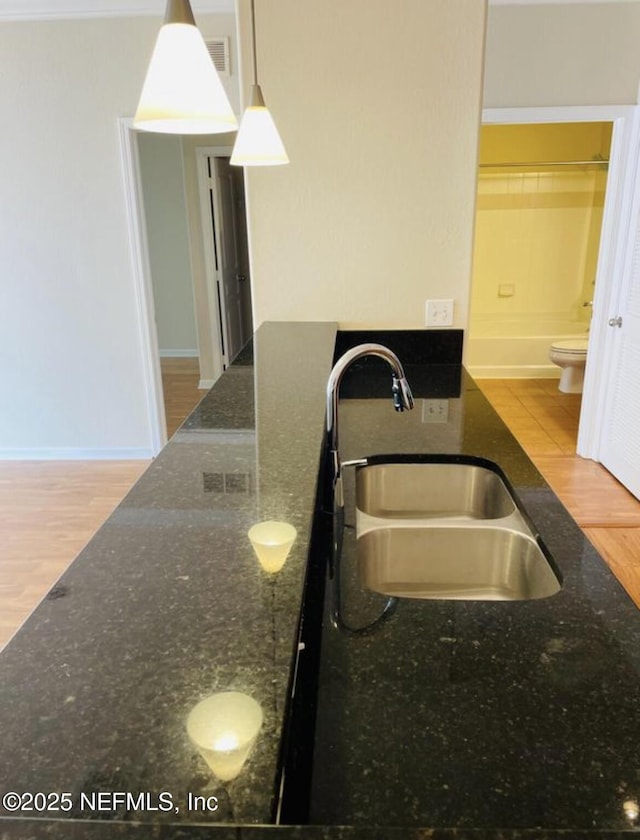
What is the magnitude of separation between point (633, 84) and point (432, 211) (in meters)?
2.10

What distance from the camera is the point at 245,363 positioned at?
6.10 feet

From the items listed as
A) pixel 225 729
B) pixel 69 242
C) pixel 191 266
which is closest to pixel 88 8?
pixel 69 242

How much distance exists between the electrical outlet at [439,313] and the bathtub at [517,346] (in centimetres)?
357

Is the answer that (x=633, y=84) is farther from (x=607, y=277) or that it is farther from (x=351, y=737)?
(x=351, y=737)

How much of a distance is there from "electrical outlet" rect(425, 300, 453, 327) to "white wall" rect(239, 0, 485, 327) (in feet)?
0.11

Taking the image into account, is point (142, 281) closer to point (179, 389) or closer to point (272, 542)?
point (179, 389)

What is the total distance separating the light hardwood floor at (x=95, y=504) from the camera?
108 inches

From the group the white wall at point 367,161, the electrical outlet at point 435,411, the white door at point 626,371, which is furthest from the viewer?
the white door at point 626,371

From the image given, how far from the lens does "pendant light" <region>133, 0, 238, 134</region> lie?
3.26ft

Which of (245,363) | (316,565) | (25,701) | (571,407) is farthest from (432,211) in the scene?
(571,407)

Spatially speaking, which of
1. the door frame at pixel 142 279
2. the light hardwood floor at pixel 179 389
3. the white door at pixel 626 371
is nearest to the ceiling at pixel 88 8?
the door frame at pixel 142 279

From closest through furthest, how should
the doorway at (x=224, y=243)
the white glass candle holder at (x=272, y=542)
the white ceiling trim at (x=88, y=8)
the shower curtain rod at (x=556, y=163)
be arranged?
the white glass candle holder at (x=272, y=542) < the white ceiling trim at (x=88, y=8) < the doorway at (x=224, y=243) < the shower curtain rod at (x=556, y=163)

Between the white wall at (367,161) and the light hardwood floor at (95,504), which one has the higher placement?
the white wall at (367,161)

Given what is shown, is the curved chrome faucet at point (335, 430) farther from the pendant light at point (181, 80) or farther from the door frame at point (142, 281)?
the door frame at point (142, 281)
